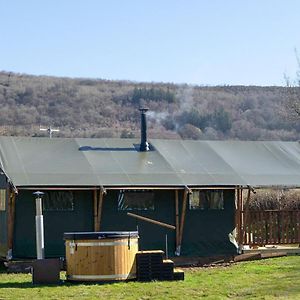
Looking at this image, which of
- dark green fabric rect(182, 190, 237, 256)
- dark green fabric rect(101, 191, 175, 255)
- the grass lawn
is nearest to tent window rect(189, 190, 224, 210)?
dark green fabric rect(182, 190, 237, 256)

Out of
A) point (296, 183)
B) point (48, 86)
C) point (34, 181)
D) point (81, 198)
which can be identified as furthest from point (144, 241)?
point (48, 86)

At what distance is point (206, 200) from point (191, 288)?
6151mm

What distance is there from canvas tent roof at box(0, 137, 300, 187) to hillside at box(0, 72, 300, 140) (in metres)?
41.9

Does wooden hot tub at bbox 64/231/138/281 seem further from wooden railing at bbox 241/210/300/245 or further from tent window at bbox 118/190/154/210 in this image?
wooden railing at bbox 241/210/300/245

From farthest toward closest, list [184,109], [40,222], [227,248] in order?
[184,109] < [227,248] < [40,222]

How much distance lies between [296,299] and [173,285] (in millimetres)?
2826

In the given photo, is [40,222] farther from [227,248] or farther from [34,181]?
[227,248]

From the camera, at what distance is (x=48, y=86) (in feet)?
317

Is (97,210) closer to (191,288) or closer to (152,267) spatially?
(152,267)

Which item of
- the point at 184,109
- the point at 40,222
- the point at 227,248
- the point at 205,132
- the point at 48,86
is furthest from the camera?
the point at 48,86

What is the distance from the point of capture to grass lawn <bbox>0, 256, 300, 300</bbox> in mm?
13234

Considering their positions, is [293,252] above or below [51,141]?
below

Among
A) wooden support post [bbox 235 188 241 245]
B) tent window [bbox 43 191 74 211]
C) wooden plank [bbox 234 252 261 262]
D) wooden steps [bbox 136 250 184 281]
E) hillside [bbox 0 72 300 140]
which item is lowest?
wooden plank [bbox 234 252 261 262]

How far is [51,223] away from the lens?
18.6 meters
